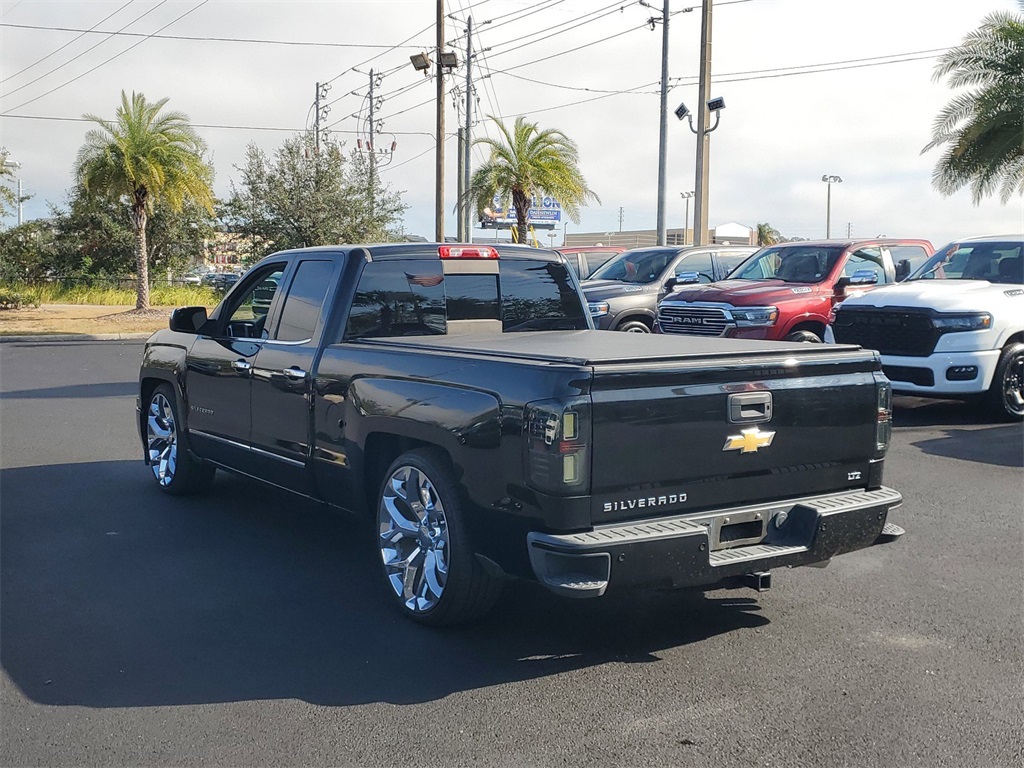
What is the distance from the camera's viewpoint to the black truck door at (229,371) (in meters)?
6.52

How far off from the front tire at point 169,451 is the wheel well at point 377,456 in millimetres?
2355

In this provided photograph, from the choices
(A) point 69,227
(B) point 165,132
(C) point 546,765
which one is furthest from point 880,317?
(A) point 69,227

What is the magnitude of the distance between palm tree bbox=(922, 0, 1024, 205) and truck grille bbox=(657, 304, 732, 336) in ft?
35.0

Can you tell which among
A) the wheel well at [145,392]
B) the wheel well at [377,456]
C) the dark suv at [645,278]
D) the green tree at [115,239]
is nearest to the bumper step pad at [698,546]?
the wheel well at [377,456]

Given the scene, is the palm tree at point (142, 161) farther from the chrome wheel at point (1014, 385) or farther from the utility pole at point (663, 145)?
the chrome wheel at point (1014, 385)

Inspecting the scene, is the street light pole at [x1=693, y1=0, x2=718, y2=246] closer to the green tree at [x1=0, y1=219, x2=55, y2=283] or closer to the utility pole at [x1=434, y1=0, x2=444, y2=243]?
the utility pole at [x1=434, y1=0, x2=444, y2=243]

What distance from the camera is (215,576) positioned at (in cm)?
573

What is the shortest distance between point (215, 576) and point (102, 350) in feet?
56.3

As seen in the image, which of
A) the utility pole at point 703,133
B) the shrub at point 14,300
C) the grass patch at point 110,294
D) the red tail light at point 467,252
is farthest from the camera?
the grass patch at point 110,294

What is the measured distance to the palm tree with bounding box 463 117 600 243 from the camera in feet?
99.8

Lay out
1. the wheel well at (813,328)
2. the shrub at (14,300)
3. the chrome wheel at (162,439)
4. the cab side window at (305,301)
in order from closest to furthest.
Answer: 1. the cab side window at (305,301)
2. the chrome wheel at (162,439)
3. the wheel well at (813,328)
4. the shrub at (14,300)

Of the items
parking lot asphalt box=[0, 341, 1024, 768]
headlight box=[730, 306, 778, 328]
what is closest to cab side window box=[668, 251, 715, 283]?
headlight box=[730, 306, 778, 328]

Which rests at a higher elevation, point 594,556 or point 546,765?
point 594,556

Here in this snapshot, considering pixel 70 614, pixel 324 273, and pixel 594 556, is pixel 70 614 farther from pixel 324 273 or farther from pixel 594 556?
pixel 594 556
